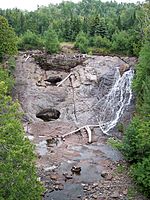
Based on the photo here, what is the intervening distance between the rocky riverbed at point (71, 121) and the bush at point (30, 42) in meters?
5.74

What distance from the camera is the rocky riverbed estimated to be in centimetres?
2658

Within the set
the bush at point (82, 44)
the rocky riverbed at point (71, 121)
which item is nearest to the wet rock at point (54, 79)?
the rocky riverbed at point (71, 121)

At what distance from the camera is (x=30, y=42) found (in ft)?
207

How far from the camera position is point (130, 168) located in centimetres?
2828

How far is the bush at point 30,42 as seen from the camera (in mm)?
62469

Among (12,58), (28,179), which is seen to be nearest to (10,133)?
(28,179)

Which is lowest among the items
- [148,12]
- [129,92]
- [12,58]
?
[129,92]

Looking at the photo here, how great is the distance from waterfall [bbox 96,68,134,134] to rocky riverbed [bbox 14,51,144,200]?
0.51 m

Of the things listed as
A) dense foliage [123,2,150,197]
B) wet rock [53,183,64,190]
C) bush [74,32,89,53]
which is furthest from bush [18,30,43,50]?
wet rock [53,183,64,190]

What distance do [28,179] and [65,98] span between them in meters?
26.4

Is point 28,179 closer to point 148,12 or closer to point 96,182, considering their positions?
point 96,182

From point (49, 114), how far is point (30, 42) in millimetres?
24747

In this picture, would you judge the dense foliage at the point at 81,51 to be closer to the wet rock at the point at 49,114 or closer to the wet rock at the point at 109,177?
the wet rock at the point at 109,177

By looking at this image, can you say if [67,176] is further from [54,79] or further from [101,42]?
[101,42]
